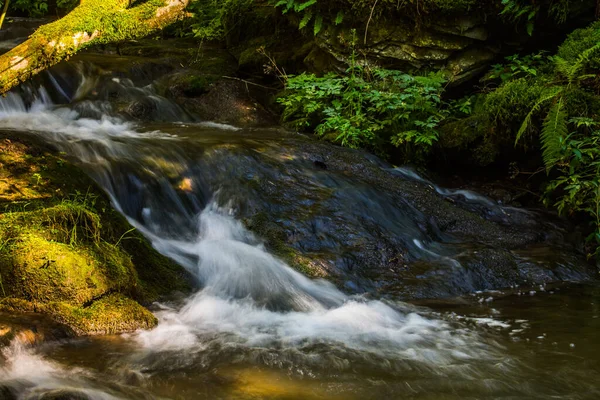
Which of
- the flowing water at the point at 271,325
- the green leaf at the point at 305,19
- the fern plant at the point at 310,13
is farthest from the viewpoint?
the green leaf at the point at 305,19

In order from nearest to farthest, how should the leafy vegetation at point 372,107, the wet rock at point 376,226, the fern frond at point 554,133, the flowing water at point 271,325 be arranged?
1. the flowing water at point 271,325
2. the wet rock at point 376,226
3. the fern frond at point 554,133
4. the leafy vegetation at point 372,107

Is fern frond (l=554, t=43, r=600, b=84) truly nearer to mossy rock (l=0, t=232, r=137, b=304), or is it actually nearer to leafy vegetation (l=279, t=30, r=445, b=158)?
leafy vegetation (l=279, t=30, r=445, b=158)

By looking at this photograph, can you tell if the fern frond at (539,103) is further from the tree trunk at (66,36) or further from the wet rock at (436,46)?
the tree trunk at (66,36)

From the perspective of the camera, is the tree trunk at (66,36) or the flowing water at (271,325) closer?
the flowing water at (271,325)

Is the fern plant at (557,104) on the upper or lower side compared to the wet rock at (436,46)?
lower

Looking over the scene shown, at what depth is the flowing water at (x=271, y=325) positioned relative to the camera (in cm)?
266

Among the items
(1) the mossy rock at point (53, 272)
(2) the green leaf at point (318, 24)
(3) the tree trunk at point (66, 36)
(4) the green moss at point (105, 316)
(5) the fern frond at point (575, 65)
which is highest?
(3) the tree trunk at point (66, 36)

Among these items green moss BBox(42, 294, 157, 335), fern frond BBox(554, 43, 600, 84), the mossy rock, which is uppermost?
the mossy rock

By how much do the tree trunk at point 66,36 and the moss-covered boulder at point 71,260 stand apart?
2.78 ft

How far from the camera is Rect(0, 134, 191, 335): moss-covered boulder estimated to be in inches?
116

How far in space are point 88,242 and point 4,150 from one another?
1581 millimetres

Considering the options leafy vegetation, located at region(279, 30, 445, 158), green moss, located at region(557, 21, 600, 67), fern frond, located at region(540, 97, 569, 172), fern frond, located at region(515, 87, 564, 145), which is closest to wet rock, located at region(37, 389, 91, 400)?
fern frond, located at region(540, 97, 569, 172)

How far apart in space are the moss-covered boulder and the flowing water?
0.17 m

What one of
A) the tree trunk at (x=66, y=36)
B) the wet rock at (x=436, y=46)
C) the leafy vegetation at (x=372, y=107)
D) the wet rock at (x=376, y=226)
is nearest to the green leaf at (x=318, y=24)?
the wet rock at (x=436, y=46)
